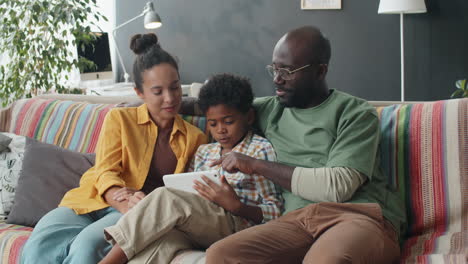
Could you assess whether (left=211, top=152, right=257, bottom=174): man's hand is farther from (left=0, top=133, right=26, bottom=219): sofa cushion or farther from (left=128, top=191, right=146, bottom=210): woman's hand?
(left=0, top=133, right=26, bottom=219): sofa cushion

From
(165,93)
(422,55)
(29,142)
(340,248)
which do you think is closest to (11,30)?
(29,142)

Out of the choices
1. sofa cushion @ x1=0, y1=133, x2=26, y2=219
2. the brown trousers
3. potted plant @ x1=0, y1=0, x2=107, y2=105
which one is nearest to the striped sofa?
the brown trousers

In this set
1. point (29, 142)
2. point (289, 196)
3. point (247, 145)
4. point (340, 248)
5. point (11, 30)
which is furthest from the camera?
point (11, 30)

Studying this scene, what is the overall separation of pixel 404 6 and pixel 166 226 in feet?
11.7

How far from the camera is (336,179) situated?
1.80 meters

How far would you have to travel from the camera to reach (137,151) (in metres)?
2.23

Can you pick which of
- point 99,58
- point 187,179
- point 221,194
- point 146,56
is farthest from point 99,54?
point 221,194

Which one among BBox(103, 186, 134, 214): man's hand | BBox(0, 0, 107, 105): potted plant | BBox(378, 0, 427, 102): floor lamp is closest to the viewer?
BBox(103, 186, 134, 214): man's hand

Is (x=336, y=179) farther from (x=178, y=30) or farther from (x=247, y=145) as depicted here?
(x=178, y=30)

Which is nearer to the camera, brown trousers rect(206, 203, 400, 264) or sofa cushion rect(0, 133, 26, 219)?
brown trousers rect(206, 203, 400, 264)

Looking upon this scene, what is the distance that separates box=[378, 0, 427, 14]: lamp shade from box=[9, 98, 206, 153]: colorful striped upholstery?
2.89 m

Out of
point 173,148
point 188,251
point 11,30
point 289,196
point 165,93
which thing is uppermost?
point 11,30

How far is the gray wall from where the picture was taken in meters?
5.00

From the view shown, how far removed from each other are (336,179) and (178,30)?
4.25 m
